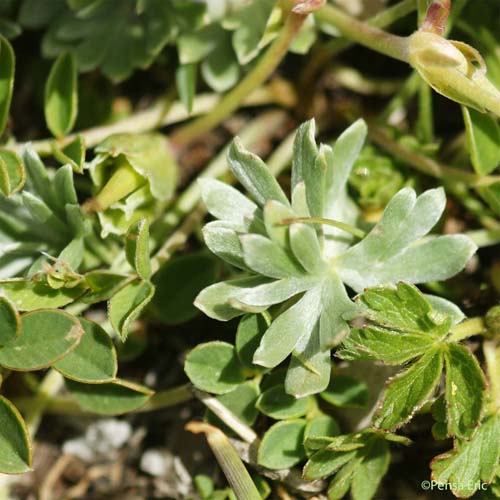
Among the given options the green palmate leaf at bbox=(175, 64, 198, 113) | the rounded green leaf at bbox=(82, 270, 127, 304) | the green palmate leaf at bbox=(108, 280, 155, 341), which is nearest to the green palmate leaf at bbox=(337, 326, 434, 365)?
the green palmate leaf at bbox=(108, 280, 155, 341)

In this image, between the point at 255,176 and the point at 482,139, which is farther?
the point at 482,139

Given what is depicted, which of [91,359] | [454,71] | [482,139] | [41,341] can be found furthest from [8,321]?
[482,139]

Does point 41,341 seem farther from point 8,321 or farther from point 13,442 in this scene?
point 13,442

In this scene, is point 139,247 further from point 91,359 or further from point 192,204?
point 192,204

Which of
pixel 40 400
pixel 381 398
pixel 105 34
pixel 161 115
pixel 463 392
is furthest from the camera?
pixel 161 115

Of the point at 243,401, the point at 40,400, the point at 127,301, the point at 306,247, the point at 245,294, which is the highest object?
the point at 306,247

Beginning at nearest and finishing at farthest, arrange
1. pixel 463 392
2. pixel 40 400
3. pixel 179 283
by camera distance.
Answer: pixel 463 392
pixel 179 283
pixel 40 400

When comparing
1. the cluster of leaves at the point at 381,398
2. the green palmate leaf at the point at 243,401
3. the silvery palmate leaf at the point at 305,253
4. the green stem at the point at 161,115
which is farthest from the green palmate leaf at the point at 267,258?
the green stem at the point at 161,115

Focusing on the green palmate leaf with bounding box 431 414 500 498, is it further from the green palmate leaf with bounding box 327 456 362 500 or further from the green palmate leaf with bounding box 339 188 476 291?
the green palmate leaf with bounding box 339 188 476 291

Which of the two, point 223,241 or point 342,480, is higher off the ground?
point 223,241
